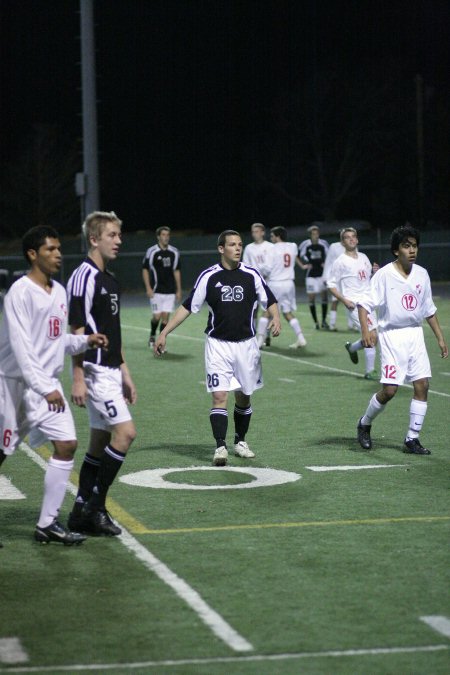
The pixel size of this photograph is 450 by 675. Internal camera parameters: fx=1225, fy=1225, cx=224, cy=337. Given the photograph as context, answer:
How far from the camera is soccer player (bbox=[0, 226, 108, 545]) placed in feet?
23.3

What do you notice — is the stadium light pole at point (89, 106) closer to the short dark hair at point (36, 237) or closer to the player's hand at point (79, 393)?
the short dark hair at point (36, 237)

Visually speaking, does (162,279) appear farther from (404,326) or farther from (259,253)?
(404,326)

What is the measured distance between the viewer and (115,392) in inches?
301

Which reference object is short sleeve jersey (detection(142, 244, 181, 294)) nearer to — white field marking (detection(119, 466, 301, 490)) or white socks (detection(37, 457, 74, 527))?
white field marking (detection(119, 466, 301, 490))

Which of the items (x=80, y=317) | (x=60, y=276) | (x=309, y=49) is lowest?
(x=60, y=276)

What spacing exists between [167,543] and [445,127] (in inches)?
2409

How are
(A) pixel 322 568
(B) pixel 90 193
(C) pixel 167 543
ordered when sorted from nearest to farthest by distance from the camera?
(A) pixel 322 568, (C) pixel 167 543, (B) pixel 90 193

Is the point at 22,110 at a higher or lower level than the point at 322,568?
higher

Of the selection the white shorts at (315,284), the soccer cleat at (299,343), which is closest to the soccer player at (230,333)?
the soccer cleat at (299,343)

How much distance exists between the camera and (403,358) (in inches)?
420

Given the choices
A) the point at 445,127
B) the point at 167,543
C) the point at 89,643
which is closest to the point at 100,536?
the point at 167,543

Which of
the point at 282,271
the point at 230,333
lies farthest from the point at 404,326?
the point at 282,271

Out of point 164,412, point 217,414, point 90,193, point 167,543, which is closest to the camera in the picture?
point 167,543

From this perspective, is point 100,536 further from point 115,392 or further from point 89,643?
point 89,643
